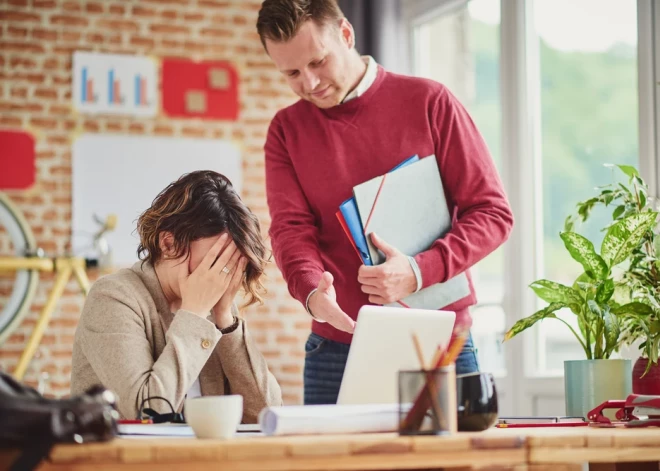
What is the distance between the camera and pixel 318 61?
2.03m

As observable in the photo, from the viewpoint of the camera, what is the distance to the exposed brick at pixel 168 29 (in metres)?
4.61

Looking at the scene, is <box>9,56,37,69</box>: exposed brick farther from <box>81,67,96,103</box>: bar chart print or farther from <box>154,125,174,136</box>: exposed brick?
<box>154,125,174,136</box>: exposed brick

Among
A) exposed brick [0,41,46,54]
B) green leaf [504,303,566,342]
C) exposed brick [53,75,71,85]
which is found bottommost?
green leaf [504,303,566,342]

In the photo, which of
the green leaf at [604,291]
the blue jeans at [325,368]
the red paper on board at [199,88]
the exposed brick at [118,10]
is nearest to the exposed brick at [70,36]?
the exposed brick at [118,10]

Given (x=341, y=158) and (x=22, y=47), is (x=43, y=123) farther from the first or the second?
(x=341, y=158)

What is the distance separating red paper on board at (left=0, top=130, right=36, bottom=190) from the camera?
4336 mm

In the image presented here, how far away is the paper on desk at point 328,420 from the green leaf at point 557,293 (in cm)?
83

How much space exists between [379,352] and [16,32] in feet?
11.7

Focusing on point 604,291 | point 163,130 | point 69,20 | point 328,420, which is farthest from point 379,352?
point 69,20

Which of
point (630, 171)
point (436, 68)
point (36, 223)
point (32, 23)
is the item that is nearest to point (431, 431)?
point (630, 171)

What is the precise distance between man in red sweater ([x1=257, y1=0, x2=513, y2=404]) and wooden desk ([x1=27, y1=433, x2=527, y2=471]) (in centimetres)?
85

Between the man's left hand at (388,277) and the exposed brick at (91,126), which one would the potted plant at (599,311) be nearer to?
the man's left hand at (388,277)

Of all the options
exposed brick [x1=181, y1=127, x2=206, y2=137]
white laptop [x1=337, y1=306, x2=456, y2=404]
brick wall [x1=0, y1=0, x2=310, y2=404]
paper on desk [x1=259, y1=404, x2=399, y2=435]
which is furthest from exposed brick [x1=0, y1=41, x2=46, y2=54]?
paper on desk [x1=259, y1=404, x2=399, y2=435]

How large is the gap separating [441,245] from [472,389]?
26.4 inches
